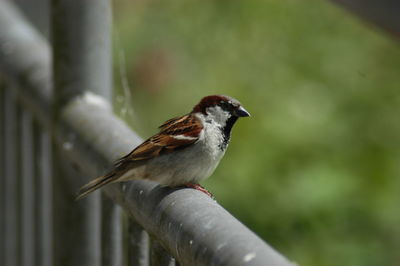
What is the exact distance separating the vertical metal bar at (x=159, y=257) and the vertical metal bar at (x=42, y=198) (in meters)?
0.86

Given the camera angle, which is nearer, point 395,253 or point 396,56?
point 395,253

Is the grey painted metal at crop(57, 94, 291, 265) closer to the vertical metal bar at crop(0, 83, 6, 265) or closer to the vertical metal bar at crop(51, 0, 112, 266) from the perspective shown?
the vertical metal bar at crop(51, 0, 112, 266)

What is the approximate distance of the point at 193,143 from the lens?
7.12 feet

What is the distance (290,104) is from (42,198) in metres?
2.54

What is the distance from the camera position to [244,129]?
14.5 ft

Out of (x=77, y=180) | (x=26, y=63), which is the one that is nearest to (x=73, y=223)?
(x=77, y=180)

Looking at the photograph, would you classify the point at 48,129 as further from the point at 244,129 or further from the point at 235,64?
the point at 235,64

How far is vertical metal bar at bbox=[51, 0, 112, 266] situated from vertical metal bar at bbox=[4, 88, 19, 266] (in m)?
0.34

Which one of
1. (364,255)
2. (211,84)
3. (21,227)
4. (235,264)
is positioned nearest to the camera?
(235,264)

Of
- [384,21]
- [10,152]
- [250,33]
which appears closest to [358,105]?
[250,33]

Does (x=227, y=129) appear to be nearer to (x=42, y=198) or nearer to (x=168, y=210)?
(x=42, y=198)

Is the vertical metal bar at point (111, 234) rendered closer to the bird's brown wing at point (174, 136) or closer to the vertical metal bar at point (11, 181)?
the bird's brown wing at point (174, 136)

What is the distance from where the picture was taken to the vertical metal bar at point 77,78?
208 centimetres

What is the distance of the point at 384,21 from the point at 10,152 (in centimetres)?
156
